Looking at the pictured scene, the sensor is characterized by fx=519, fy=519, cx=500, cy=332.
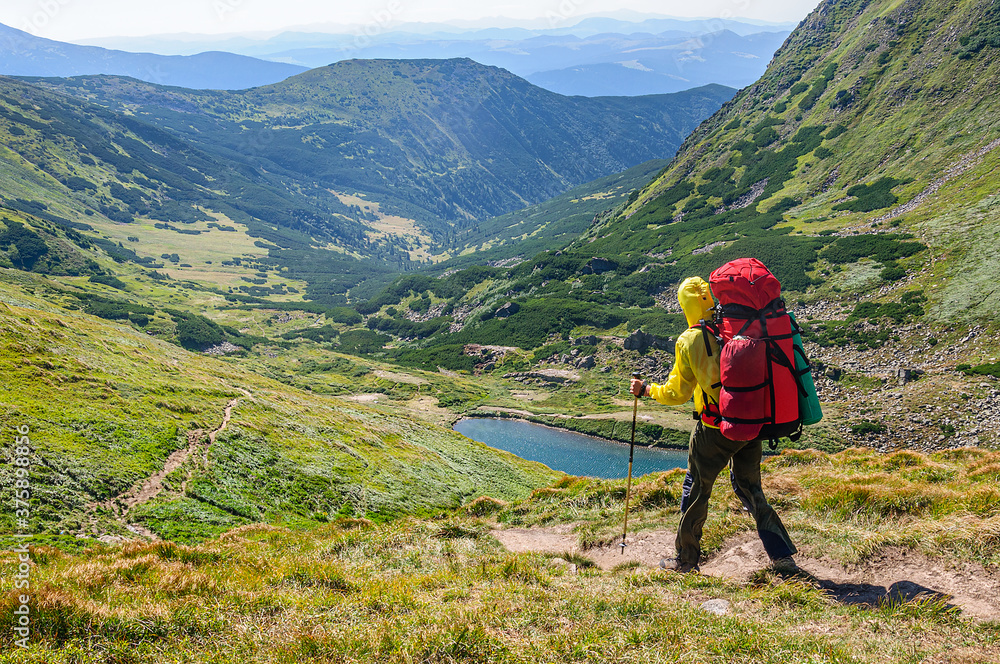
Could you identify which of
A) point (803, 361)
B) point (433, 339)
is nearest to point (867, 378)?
point (803, 361)

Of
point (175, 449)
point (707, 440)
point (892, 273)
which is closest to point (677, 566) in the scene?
point (707, 440)

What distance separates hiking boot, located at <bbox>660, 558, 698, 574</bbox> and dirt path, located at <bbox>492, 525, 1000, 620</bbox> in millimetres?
265

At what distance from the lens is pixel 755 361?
8148 mm

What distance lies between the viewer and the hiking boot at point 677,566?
10038 mm

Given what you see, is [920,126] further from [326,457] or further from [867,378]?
[326,457]

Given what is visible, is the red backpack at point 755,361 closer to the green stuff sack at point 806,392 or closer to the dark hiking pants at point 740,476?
the green stuff sack at point 806,392

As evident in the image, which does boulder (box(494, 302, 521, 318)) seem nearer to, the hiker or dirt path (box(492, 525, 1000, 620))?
dirt path (box(492, 525, 1000, 620))

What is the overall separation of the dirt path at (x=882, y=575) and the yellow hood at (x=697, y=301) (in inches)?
183

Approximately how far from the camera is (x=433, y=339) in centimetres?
19450

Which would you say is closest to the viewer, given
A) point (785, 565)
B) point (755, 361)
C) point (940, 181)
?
point (755, 361)

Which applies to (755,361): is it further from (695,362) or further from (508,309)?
(508,309)

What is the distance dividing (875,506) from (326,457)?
25.1 metres

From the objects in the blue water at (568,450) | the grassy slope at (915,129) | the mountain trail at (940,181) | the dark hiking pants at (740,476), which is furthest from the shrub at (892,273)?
the dark hiking pants at (740,476)

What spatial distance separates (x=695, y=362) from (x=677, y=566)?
4.23 m
